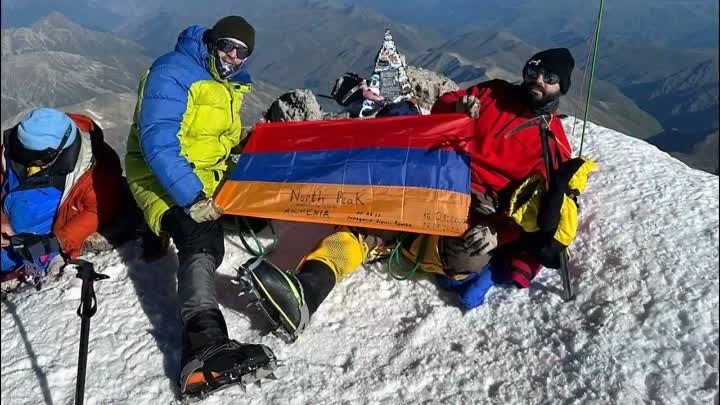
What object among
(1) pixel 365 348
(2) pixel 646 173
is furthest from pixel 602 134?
(1) pixel 365 348

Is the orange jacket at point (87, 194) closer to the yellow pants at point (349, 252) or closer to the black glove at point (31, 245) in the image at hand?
the black glove at point (31, 245)

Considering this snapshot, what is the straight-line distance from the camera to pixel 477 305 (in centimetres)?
470

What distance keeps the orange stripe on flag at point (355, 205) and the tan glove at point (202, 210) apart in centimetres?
37

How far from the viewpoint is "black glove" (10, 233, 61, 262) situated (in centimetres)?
541

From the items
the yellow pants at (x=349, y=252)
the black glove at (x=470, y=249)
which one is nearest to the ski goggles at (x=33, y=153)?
the yellow pants at (x=349, y=252)

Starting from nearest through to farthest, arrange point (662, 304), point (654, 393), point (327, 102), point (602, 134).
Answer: point (654, 393) → point (662, 304) → point (602, 134) → point (327, 102)

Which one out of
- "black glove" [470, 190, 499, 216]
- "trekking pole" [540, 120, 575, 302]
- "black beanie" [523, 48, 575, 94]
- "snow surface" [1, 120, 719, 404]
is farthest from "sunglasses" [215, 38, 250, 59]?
"trekking pole" [540, 120, 575, 302]

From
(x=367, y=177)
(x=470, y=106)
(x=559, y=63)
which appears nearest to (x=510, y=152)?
(x=470, y=106)

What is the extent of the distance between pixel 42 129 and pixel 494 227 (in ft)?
14.0

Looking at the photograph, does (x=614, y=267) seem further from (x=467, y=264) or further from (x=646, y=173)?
(x=646, y=173)

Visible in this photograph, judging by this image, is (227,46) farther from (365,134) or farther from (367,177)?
(367,177)

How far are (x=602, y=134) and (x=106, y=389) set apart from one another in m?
6.08

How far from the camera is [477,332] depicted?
4461 mm

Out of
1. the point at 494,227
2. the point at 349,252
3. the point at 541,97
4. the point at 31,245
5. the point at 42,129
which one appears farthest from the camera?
the point at 31,245
